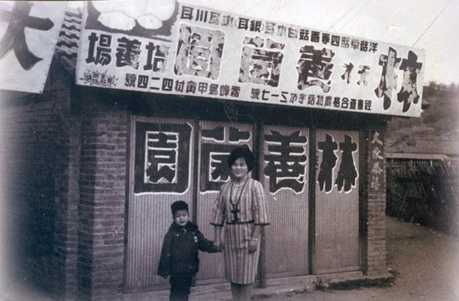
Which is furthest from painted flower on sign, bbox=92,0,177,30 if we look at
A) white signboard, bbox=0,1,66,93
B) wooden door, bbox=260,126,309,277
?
wooden door, bbox=260,126,309,277

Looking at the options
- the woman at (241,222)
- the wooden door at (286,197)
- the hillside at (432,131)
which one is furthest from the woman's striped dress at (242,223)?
the hillside at (432,131)

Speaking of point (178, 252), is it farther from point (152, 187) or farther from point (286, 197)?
point (286, 197)

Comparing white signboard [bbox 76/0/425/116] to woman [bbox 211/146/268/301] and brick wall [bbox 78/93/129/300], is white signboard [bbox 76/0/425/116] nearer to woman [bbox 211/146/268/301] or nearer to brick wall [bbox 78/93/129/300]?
brick wall [bbox 78/93/129/300]

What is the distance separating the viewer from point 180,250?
18.9ft

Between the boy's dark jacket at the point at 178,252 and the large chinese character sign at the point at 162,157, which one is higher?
the large chinese character sign at the point at 162,157

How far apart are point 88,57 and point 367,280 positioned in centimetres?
560

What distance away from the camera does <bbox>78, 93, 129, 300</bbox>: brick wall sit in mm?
6523

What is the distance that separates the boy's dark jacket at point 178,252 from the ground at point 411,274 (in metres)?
1.27

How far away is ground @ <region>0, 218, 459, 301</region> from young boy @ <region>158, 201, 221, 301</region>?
1230 mm

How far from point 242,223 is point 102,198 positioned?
6.09ft

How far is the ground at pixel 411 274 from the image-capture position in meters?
7.77

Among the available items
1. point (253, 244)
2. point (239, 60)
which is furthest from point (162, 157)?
point (253, 244)

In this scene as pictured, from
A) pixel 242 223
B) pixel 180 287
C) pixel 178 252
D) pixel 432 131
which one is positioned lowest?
pixel 180 287

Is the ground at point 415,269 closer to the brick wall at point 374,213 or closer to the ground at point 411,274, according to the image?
the ground at point 411,274
